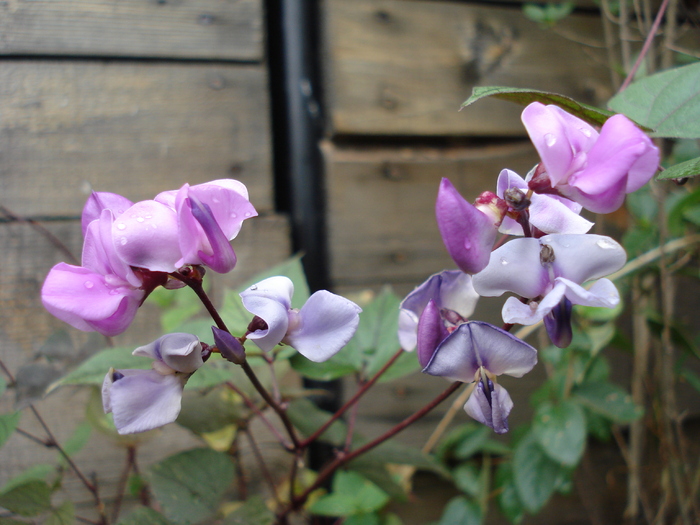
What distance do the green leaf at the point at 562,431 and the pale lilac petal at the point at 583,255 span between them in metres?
0.49

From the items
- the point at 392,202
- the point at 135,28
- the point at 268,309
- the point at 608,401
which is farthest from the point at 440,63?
the point at 268,309

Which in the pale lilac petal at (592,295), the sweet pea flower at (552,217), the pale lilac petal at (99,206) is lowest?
the pale lilac petal at (592,295)

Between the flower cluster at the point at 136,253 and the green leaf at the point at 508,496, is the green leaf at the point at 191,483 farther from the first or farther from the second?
the green leaf at the point at 508,496

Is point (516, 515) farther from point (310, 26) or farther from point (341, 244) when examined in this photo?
point (310, 26)

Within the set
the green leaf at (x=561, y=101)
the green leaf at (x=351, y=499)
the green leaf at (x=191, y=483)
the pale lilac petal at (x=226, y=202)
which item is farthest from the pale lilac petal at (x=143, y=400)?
the green leaf at (x=351, y=499)

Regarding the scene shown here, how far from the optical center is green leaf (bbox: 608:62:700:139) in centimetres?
35

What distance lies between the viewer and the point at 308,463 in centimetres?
91

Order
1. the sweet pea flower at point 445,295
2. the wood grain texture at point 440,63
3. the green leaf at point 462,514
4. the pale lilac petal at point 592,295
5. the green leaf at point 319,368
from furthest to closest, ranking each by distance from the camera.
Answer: the wood grain texture at point 440,63
the green leaf at point 462,514
the green leaf at point 319,368
the sweet pea flower at point 445,295
the pale lilac petal at point 592,295

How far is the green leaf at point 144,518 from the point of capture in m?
0.40

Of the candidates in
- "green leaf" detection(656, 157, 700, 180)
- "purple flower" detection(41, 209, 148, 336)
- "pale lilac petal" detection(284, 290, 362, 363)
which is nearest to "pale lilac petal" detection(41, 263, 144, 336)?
"purple flower" detection(41, 209, 148, 336)

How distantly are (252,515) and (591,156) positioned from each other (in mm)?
451

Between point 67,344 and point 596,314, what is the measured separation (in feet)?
2.56

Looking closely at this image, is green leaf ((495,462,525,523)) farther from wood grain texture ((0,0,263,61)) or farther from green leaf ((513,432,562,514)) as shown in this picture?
wood grain texture ((0,0,263,61))

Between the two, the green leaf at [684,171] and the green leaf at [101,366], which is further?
the green leaf at [101,366]
